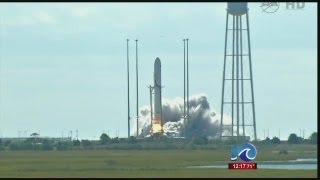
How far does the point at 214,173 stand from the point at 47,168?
1884 centimetres

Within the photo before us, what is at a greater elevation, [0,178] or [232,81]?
[232,81]

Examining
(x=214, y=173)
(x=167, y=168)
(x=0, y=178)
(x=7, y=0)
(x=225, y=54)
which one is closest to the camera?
(x=7, y=0)

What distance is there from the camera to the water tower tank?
19562 centimetres

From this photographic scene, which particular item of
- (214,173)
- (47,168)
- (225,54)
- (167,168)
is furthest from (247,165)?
(225,54)

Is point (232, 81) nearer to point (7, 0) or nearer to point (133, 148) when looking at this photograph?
point (133, 148)

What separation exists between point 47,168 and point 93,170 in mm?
7164

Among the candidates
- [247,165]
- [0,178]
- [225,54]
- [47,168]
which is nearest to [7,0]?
[0,178]

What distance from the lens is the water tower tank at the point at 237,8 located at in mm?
195625

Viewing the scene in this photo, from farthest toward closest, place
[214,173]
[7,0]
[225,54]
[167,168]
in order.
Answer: [225,54] < [167,168] < [214,173] < [7,0]

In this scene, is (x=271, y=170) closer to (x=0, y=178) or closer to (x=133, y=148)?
(x=0, y=178)

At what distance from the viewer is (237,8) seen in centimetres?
19625

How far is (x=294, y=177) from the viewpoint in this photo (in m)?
95.1

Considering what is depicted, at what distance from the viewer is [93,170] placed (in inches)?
4269

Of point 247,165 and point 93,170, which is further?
point 93,170
